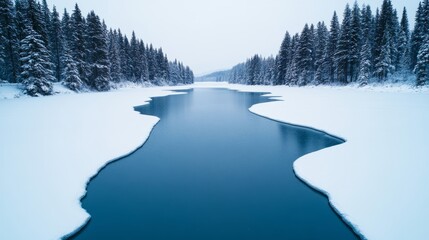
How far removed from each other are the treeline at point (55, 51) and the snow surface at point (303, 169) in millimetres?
20261

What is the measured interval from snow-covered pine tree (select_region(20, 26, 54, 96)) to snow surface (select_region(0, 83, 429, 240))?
17806 mm

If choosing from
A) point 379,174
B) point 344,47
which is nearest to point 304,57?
point 344,47

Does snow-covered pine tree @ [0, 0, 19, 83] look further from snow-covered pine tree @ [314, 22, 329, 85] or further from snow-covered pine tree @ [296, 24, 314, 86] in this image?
snow-covered pine tree @ [314, 22, 329, 85]

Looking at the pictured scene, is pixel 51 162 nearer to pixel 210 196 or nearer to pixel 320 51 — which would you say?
pixel 210 196

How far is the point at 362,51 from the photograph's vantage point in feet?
125

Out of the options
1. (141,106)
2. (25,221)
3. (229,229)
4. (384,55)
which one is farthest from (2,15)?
(384,55)

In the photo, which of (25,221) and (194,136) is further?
(194,136)

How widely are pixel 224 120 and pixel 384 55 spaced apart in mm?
34631

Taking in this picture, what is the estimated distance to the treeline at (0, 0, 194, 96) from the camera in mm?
30547

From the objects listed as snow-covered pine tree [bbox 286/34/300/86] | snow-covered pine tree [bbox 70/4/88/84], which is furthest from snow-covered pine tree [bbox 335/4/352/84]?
snow-covered pine tree [bbox 70/4/88/84]

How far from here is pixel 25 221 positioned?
5480 mm

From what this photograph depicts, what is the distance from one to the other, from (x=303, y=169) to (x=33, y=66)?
36948mm

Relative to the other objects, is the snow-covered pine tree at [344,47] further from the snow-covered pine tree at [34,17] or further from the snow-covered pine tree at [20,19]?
the snow-covered pine tree at [20,19]

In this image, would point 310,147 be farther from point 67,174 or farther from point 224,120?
point 67,174
